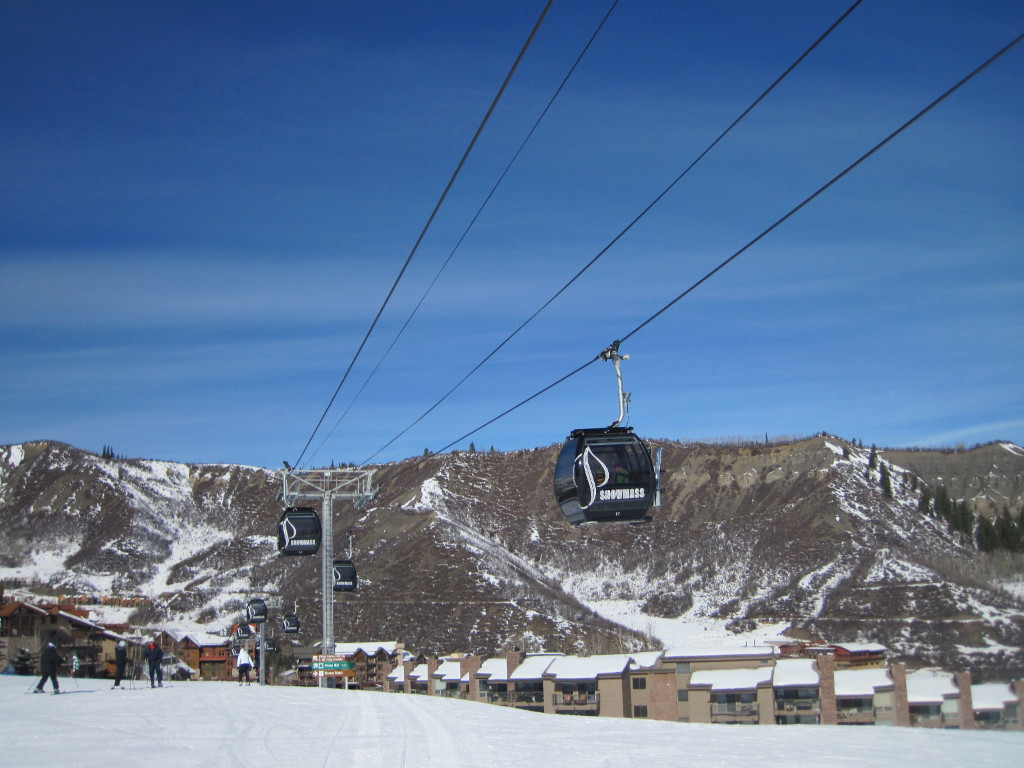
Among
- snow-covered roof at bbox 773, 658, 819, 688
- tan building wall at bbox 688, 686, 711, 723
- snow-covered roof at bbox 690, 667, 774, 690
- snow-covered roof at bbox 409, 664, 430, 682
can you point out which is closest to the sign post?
tan building wall at bbox 688, 686, 711, 723

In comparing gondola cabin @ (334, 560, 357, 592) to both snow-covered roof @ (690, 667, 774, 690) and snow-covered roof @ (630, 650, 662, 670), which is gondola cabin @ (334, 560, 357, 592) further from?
snow-covered roof @ (630, 650, 662, 670)

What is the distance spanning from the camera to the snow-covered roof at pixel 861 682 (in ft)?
114

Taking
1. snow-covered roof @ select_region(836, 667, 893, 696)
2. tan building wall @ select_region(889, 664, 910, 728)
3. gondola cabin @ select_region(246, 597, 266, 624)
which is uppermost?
gondola cabin @ select_region(246, 597, 266, 624)

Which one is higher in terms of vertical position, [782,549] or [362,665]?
[782,549]

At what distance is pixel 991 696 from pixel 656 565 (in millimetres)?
145805

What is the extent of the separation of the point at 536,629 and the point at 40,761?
358 feet

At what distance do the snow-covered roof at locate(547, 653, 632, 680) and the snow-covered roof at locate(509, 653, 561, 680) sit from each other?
738 millimetres

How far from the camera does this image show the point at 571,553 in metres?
169

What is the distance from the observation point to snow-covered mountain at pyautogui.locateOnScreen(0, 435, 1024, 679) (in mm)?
112500

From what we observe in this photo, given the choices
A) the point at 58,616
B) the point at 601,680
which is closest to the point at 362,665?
the point at 58,616

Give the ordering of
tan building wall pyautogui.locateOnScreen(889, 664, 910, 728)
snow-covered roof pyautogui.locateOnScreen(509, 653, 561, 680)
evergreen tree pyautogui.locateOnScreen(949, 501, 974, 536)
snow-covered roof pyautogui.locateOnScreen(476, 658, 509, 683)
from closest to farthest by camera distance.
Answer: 1. tan building wall pyautogui.locateOnScreen(889, 664, 910, 728)
2. evergreen tree pyautogui.locateOnScreen(949, 501, 974, 536)
3. snow-covered roof pyautogui.locateOnScreen(509, 653, 561, 680)
4. snow-covered roof pyautogui.locateOnScreen(476, 658, 509, 683)

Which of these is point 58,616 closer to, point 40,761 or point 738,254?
point 40,761

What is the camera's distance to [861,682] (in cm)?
3819

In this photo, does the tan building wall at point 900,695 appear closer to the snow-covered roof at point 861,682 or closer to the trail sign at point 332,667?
the snow-covered roof at point 861,682
